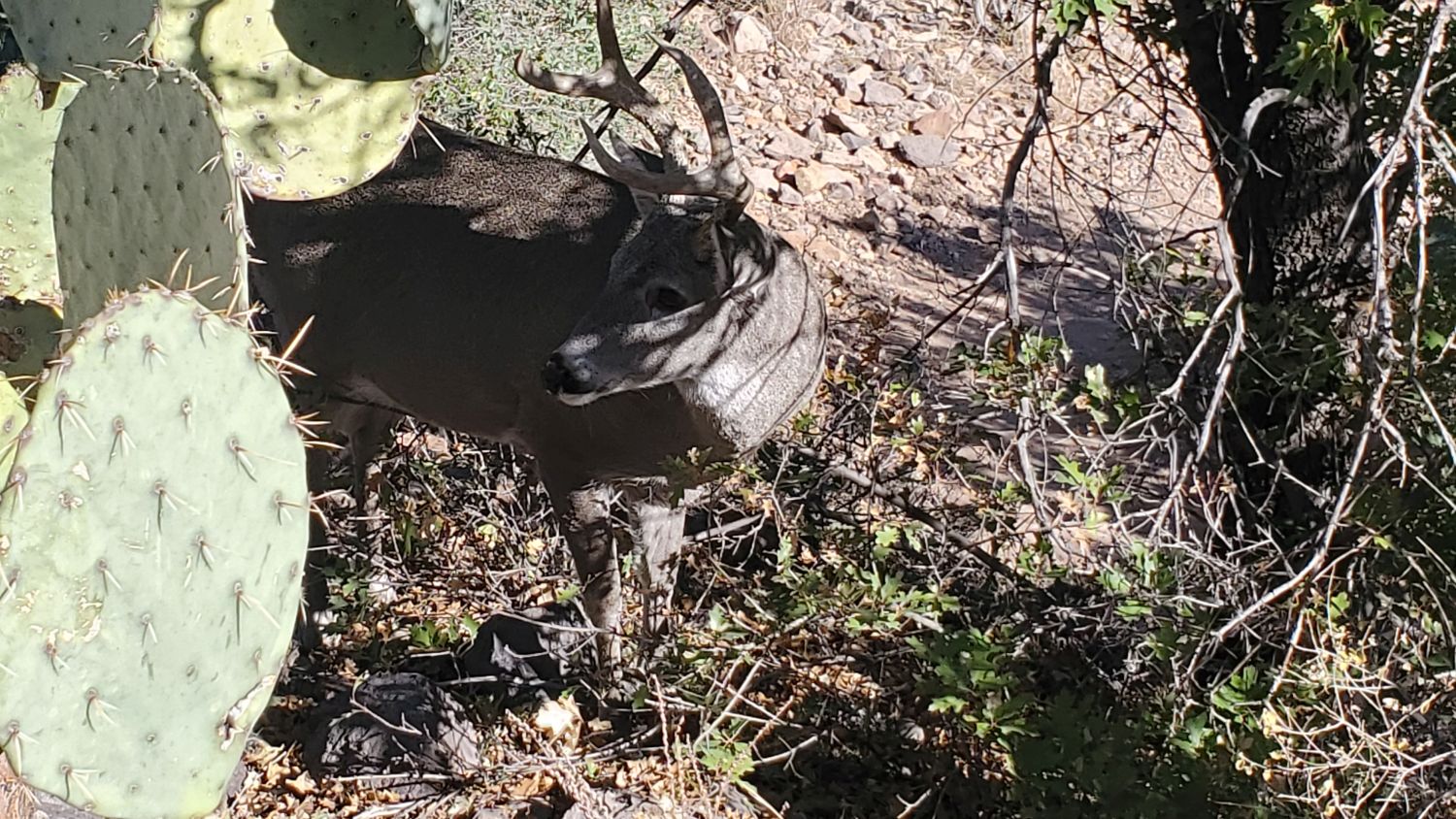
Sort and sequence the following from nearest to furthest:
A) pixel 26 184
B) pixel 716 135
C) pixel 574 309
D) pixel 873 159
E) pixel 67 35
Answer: pixel 67 35 → pixel 26 184 → pixel 716 135 → pixel 574 309 → pixel 873 159

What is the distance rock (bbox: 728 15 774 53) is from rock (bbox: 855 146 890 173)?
120cm

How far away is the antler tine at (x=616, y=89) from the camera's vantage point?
12.2ft

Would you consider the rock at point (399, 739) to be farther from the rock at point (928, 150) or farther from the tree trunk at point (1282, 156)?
the rock at point (928, 150)

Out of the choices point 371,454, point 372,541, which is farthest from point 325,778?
point 371,454

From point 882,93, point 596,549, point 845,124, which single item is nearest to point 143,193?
point 596,549

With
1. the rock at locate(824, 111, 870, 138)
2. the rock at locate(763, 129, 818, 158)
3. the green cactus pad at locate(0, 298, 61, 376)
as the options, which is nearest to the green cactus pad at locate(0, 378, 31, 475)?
the green cactus pad at locate(0, 298, 61, 376)

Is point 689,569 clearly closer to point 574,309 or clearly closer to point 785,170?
point 574,309

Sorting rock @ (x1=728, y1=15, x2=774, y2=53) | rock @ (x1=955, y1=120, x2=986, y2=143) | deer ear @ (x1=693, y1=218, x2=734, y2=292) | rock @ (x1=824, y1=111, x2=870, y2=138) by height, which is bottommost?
rock @ (x1=824, y1=111, x2=870, y2=138)

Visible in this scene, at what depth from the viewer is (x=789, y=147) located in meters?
8.27

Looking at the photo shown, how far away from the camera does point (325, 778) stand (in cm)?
408

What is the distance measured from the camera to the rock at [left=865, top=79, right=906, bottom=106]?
8719 millimetres

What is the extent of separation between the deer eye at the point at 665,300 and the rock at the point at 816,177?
3.87m

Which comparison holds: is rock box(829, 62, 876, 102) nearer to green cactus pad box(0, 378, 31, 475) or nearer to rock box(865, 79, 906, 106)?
rock box(865, 79, 906, 106)

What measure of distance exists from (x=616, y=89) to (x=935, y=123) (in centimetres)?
492
